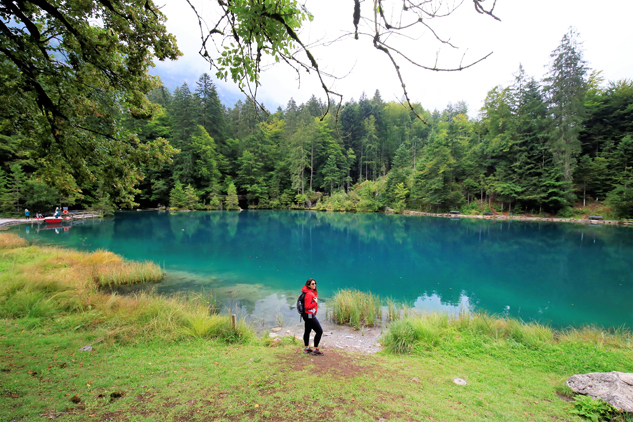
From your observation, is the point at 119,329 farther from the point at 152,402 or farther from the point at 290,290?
the point at 290,290

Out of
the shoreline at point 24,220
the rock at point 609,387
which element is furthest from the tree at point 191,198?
the rock at point 609,387

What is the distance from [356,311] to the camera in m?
7.02

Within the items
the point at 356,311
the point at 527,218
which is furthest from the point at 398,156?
the point at 356,311

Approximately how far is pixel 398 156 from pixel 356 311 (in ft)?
136

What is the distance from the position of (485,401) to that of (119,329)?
5.66 meters

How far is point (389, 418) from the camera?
2670 mm

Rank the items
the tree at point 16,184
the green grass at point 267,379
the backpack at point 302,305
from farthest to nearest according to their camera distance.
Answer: the tree at point 16,184 → the backpack at point 302,305 → the green grass at point 267,379

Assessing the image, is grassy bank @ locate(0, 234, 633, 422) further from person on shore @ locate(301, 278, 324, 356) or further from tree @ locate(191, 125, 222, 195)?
tree @ locate(191, 125, 222, 195)

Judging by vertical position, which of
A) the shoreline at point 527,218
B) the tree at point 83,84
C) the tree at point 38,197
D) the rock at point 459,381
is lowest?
the rock at point 459,381

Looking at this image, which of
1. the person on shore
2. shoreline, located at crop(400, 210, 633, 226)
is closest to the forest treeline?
shoreline, located at crop(400, 210, 633, 226)

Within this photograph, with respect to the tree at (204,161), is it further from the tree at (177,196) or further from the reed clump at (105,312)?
the reed clump at (105,312)

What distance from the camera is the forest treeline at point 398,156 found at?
101ft

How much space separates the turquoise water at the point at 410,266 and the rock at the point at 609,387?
15.3 ft

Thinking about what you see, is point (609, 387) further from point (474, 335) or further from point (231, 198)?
point (231, 198)
